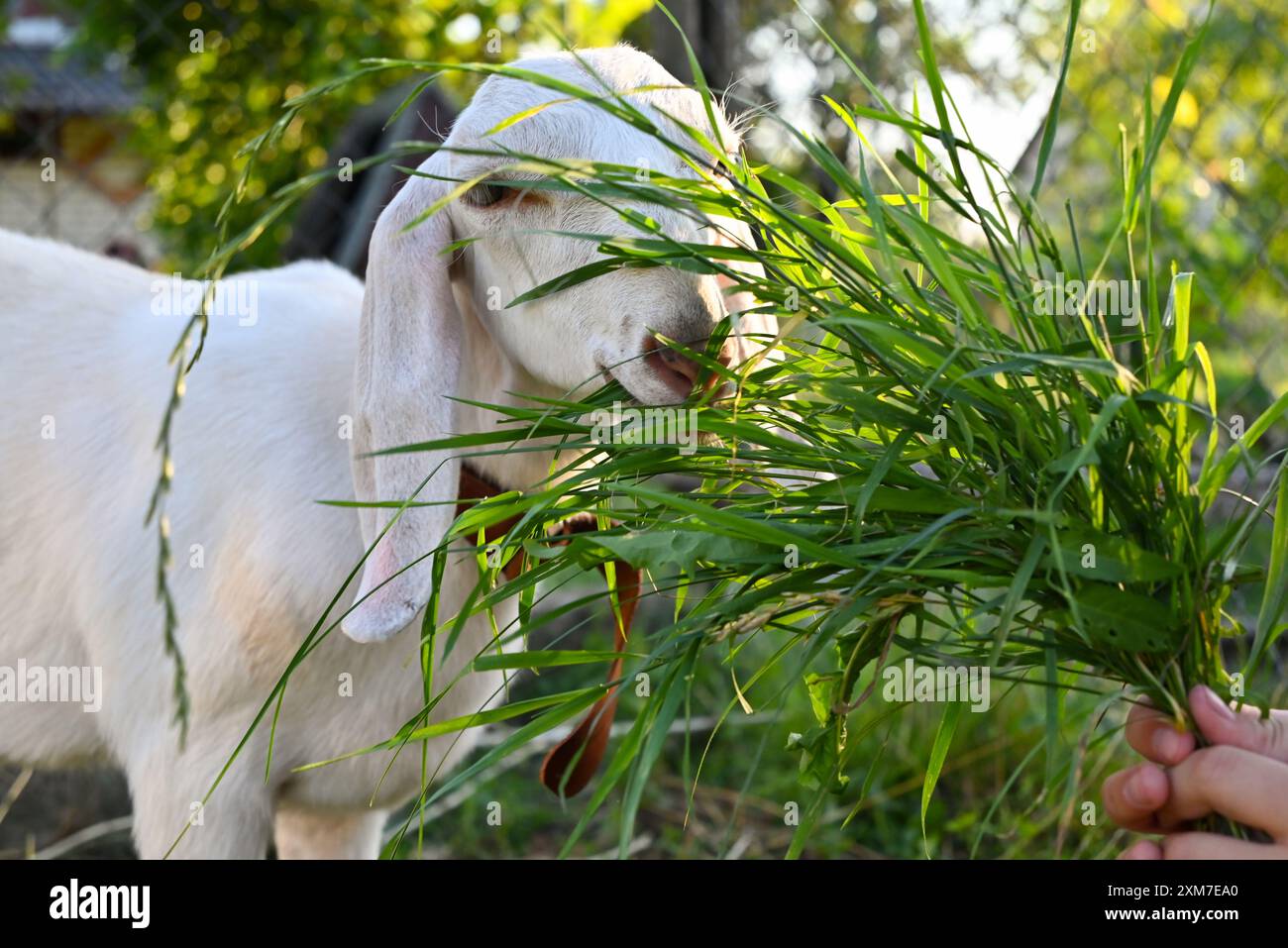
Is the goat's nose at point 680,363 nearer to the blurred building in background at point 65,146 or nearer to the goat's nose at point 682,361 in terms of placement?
the goat's nose at point 682,361

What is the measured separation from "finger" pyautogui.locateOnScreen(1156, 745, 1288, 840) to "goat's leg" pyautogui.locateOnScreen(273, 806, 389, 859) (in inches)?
60.6

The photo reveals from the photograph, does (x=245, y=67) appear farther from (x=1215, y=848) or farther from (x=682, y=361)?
(x=1215, y=848)

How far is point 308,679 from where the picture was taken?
1933mm

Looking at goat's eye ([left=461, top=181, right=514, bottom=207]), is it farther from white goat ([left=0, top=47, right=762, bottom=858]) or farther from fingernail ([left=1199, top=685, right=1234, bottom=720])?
fingernail ([left=1199, top=685, right=1234, bottom=720])

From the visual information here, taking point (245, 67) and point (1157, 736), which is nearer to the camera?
point (1157, 736)

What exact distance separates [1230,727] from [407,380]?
107 cm

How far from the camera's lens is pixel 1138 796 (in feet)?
3.78

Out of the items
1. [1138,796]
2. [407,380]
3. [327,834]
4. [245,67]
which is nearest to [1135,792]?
[1138,796]

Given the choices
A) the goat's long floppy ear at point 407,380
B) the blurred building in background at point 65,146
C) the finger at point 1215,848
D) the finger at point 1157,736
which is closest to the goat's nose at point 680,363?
the goat's long floppy ear at point 407,380

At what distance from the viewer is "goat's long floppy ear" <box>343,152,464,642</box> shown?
166 cm

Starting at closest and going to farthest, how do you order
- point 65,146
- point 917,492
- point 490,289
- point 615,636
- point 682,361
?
point 917,492
point 682,361
point 490,289
point 615,636
point 65,146

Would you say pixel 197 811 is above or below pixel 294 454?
below

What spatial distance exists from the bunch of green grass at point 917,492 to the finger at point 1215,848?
111 millimetres
